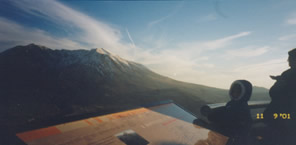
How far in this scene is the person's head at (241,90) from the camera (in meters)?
2.44

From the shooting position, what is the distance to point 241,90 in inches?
98.0

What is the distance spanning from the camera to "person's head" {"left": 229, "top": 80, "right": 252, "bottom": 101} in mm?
2441

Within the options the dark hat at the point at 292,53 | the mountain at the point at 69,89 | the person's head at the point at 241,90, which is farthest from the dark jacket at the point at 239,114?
the mountain at the point at 69,89

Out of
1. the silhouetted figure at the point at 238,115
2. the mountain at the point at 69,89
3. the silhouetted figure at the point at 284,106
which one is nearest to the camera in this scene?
the silhouetted figure at the point at 284,106

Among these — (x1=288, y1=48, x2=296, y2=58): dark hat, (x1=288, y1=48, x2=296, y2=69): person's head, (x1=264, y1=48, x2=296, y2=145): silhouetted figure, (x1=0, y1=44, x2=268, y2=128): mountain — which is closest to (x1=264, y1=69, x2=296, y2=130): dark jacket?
(x1=264, y1=48, x2=296, y2=145): silhouetted figure

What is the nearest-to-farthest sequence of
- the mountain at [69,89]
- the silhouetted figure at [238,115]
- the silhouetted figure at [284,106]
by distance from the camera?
1. the silhouetted figure at [284,106]
2. the silhouetted figure at [238,115]
3. the mountain at [69,89]

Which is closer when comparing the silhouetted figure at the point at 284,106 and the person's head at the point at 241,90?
the silhouetted figure at the point at 284,106

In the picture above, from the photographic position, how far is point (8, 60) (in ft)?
98.9

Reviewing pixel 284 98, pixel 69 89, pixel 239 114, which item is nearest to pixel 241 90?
pixel 239 114

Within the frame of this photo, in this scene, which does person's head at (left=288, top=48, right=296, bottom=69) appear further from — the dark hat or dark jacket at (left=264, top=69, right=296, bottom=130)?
dark jacket at (left=264, top=69, right=296, bottom=130)

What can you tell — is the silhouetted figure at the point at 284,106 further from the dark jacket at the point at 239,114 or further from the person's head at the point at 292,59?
the dark jacket at the point at 239,114

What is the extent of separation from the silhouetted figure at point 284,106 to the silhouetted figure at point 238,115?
16.1 inches

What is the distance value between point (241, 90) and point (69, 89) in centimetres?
2263

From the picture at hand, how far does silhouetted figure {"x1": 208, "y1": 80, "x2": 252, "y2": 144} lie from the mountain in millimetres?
2053
